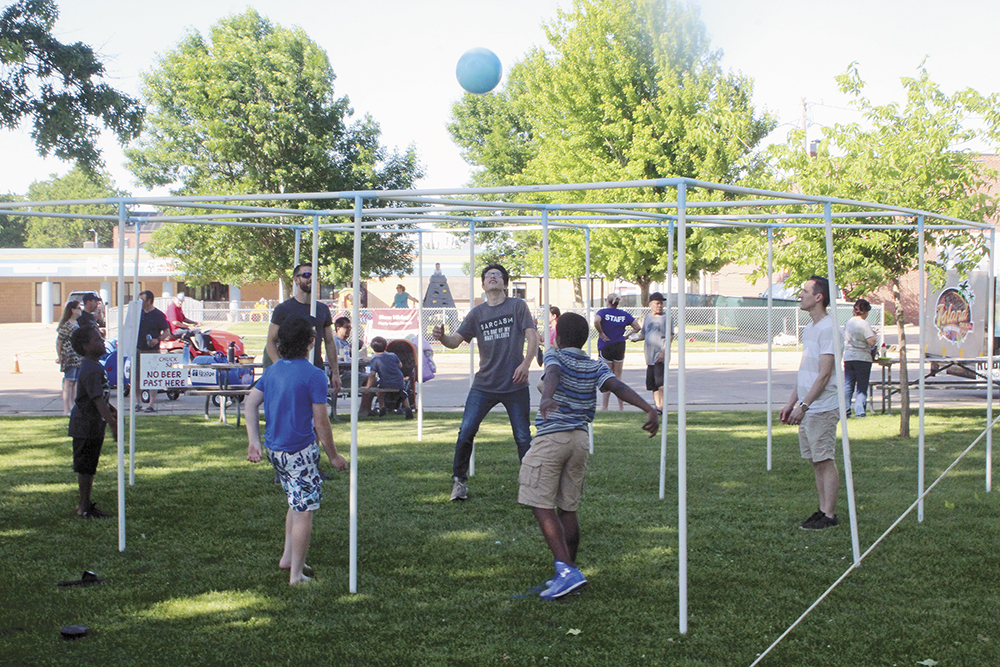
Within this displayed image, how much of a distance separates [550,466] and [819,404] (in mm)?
2646

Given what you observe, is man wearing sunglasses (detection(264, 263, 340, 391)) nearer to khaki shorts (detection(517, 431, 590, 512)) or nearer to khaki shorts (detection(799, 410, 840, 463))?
khaki shorts (detection(517, 431, 590, 512))

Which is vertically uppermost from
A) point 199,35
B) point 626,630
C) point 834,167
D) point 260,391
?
point 199,35

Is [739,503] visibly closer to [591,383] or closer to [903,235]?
[591,383]

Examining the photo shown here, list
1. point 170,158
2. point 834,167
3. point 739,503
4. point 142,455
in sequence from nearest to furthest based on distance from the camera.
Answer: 1. point 739,503
2. point 142,455
3. point 834,167
4. point 170,158

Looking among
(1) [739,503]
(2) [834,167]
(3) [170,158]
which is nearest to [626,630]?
(1) [739,503]

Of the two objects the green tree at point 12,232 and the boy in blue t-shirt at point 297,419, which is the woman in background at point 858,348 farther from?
the green tree at point 12,232

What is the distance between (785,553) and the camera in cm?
643

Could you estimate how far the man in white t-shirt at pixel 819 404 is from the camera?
6.84 m

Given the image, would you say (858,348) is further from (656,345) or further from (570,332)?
(570,332)

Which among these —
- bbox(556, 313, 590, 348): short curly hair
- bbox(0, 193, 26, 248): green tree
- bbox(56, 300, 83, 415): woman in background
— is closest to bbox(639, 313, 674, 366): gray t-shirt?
bbox(56, 300, 83, 415): woman in background

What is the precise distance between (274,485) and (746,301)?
3529cm

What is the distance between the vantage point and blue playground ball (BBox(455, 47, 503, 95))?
763 centimetres

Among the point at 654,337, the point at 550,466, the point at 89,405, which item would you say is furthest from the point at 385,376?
the point at 550,466

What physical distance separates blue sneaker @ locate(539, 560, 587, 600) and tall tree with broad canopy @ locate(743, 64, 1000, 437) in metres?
7.93
